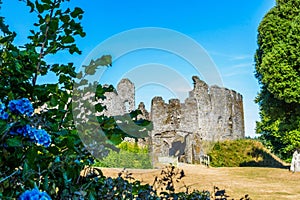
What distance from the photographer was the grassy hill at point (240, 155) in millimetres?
14242

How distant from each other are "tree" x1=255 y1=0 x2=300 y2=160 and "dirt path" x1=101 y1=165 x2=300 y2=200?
1.23m

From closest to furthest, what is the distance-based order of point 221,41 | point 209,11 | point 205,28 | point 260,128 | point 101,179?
point 101,179 < point 221,41 < point 205,28 < point 209,11 < point 260,128

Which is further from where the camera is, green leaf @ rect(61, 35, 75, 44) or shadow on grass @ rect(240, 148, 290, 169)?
shadow on grass @ rect(240, 148, 290, 169)

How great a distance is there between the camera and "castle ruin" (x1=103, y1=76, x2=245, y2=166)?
12.3 meters

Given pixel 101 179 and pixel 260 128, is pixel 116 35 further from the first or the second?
pixel 260 128

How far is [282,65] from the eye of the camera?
10.2 metres

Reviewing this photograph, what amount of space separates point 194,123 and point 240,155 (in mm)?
2087

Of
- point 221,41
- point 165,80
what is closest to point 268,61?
point 221,41

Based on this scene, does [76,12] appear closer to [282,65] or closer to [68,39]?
[68,39]

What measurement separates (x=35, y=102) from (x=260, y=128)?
59.8ft

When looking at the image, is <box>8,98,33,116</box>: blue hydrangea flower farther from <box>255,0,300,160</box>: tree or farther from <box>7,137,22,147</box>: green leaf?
<box>255,0,300,160</box>: tree

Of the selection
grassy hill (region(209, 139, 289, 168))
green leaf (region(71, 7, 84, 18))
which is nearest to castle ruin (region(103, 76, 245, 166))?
grassy hill (region(209, 139, 289, 168))

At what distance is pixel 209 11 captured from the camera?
530 cm

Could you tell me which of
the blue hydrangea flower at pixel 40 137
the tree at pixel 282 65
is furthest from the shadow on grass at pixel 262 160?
the blue hydrangea flower at pixel 40 137
